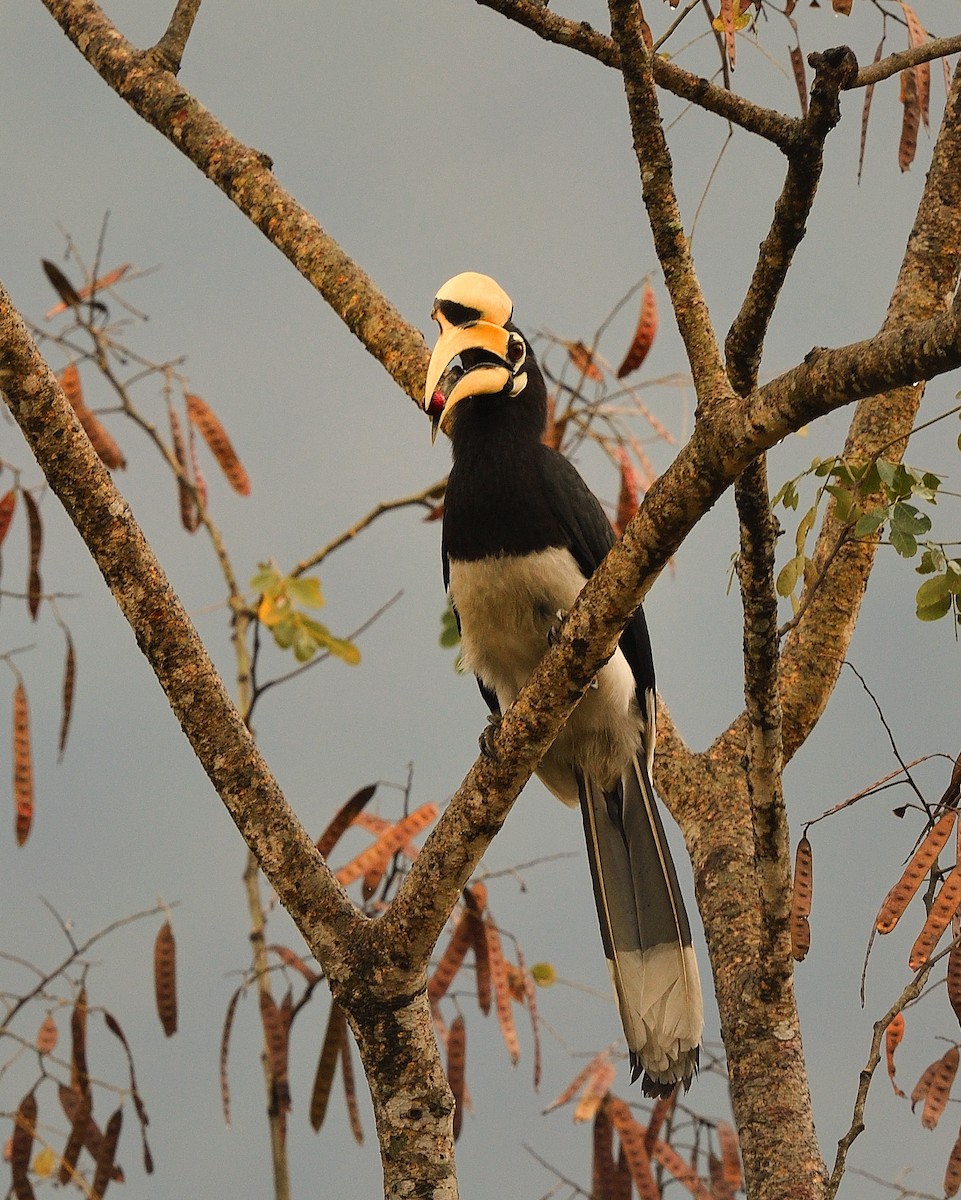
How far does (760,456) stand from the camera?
2070 millimetres

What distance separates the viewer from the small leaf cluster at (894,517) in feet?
7.33

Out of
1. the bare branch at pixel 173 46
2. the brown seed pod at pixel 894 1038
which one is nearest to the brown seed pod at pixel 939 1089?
the brown seed pod at pixel 894 1038

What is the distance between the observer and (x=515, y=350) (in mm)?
3309

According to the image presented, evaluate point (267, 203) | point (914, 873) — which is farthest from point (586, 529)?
point (914, 873)

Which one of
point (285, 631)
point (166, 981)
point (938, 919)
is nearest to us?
point (938, 919)

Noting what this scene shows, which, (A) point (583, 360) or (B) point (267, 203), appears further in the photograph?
(A) point (583, 360)

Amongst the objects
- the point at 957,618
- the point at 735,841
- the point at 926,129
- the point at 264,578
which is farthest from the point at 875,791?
the point at 264,578

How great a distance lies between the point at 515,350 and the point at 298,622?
1.08 metres

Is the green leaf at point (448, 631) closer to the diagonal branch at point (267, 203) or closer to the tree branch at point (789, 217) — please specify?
the diagonal branch at point (267, 203)

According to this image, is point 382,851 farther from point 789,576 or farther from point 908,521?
point 908,521

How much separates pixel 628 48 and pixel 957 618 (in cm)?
106

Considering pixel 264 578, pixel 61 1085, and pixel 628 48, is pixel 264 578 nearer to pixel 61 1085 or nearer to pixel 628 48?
pixel 61 1085

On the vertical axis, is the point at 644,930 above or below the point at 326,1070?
above

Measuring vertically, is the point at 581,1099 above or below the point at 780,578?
below
